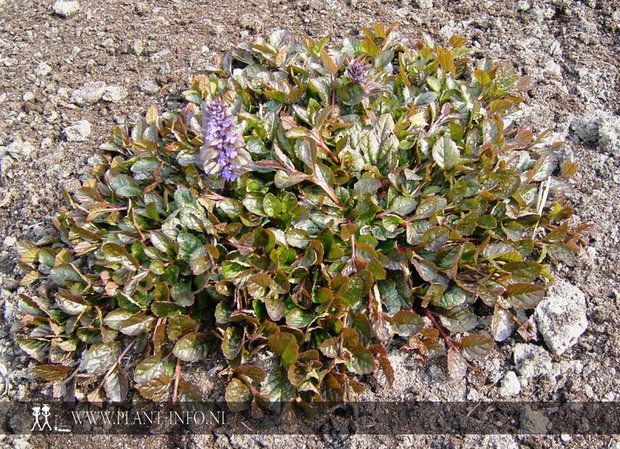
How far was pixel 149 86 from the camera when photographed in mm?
3934

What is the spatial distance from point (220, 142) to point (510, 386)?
1997mm

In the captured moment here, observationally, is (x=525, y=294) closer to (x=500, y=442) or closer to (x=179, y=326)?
(x=500, y=442)

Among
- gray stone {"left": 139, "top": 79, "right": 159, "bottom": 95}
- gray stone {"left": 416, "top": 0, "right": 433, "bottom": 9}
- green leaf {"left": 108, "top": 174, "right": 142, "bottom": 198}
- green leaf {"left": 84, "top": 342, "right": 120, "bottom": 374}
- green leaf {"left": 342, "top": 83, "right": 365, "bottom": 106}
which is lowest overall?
green leaf {"left": 84, "top": 342, "right": 120, "bottom": 374}

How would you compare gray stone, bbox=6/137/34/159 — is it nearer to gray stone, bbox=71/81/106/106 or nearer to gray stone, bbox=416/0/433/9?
gray stone, bbox=71/81/106/106

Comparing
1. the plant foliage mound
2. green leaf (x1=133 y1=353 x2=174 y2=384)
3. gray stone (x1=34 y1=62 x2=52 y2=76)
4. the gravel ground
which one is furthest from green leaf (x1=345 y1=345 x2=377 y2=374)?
gray stone (x1=34 y1=62 x2=52 y2=76)

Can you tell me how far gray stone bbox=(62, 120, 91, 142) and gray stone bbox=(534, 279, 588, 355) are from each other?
10.5 feet

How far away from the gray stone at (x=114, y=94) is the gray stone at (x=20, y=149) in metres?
0.64

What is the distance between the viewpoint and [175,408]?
8.93 ft

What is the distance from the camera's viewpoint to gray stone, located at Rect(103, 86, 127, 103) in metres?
3.89

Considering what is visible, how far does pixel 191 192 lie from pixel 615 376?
2.52 metres

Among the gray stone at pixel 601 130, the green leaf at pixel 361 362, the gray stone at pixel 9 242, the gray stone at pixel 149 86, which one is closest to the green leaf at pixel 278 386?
the green leaf at pixel 361 362

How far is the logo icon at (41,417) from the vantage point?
2.78 meters

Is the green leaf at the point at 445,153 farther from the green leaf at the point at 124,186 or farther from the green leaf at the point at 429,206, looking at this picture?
the green leaf at the point at 124,186

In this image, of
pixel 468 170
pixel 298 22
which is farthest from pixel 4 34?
pixel 468 170
